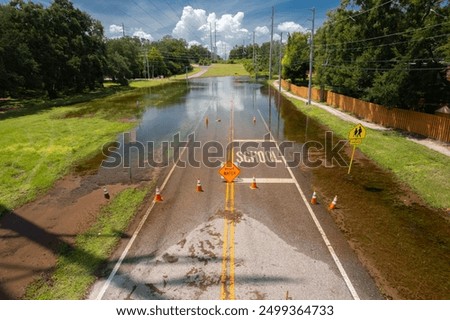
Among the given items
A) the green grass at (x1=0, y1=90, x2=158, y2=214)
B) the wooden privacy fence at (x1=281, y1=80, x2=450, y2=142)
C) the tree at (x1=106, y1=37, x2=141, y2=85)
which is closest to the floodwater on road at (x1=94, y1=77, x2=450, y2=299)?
the green grass at (x1=0, y1=90, x2=158, y2=214)

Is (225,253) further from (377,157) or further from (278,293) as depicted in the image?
(377,157)

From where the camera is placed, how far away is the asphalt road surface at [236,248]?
22.8 ft

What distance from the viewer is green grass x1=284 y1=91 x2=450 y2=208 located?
1186 cm

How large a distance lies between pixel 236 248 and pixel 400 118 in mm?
20539

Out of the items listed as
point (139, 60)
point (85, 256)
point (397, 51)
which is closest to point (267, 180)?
point (85, 256)

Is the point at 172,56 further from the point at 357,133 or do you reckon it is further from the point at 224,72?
the point at 357,133

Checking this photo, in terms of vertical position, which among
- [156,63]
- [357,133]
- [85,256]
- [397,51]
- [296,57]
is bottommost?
[85,256]

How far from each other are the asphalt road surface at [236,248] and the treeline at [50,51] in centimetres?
3509

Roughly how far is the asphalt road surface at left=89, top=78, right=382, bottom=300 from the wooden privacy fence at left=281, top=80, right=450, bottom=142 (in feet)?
39.7

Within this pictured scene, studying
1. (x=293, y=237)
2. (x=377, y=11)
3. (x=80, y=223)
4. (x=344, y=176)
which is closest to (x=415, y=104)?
(x=377, y=11)

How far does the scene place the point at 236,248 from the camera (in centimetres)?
846

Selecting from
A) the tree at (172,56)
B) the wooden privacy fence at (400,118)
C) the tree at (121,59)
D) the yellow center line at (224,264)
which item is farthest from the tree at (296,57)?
the tree at (172,56)

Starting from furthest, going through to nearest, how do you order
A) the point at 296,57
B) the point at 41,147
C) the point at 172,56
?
the point at 172,56
the point at 296,57
the point at 41,147

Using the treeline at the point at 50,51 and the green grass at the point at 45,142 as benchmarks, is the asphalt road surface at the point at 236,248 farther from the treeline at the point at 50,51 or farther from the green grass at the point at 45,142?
the treeline at the point at 50,51
